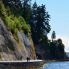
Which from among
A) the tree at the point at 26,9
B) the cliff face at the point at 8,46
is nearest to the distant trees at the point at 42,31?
the tree at the point at 26,9

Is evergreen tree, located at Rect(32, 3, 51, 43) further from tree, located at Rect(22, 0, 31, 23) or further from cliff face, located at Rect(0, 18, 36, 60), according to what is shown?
cliff face, located at Rect(0, 18, 36, 60)

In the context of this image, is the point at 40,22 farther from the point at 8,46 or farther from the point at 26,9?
the point at 8,46

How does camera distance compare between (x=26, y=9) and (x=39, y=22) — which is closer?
(x=26, y=9)

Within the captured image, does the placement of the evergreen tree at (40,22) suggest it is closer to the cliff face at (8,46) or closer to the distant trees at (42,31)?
the distant trees at (42,31)

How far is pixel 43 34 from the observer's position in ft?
452

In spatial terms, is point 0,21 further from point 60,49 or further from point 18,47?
point 60,49

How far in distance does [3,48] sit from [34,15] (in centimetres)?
8741

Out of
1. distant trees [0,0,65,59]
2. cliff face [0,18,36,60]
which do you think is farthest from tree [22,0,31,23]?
cliff face [0,18,36,60]

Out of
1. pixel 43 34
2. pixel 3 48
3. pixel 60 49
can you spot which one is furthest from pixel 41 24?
pixel 3 48

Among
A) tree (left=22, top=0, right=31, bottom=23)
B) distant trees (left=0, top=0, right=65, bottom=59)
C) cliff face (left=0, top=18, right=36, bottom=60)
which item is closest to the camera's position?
cliff face (left=0, top=18, right=36, bottom=60)

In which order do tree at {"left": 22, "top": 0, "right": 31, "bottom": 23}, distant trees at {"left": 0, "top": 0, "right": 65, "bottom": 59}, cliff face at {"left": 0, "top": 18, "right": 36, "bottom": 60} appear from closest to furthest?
cliff face at {"left": 0, "top": 18, "right": 36, "bottom": 60}
tree at {"left": 22, "top": 0, "right": 31, "bottom": 23}
distant trees at {"left": 0, "top": 0, "right": 65, "bottom": 59}

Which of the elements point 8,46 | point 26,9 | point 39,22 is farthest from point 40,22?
point 8,46

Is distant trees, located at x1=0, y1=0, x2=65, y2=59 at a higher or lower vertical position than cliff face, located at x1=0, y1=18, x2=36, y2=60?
higher

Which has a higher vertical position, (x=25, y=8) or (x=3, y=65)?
(x=25, y=8)
